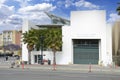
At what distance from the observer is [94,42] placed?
74.4 metres

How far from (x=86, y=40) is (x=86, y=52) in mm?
2775

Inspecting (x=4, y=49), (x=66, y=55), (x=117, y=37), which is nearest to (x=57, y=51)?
(x=66, y=55)

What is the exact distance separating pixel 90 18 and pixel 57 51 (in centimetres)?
1025

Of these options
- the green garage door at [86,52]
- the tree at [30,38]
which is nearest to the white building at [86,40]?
the green garage door at [86,52]

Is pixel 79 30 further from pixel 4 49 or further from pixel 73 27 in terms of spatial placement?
pixel 4 49

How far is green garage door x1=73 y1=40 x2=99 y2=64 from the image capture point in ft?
242

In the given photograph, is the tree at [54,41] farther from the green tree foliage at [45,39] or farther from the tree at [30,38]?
the tree at [30,38]

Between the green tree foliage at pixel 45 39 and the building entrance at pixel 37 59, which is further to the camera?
the building entrance at pixel 37 59

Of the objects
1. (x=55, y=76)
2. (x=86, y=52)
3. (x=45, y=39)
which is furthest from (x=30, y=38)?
(x=55, y=76)

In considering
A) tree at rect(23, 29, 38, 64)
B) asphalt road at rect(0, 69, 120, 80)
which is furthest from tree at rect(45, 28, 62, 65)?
asphalt road at rect(0, 69, 120, 80)

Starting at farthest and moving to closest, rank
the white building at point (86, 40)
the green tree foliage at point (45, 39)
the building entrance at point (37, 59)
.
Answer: the building entrance at point (37, 59) → the white building at point (86, 40) → the green tree foliage at point (45, 39)

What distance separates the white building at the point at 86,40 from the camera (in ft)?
236

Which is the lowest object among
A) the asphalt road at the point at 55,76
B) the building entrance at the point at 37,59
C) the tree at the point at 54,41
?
the asphalt road at the point at 55,76

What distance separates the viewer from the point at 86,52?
73938mm
